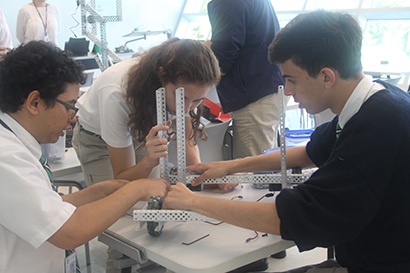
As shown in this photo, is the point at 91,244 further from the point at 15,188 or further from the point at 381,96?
the point at 381,96

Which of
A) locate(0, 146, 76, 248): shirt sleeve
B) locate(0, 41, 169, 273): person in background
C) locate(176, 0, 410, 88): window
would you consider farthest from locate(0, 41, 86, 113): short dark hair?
locate(176, 0, 410, 88): window

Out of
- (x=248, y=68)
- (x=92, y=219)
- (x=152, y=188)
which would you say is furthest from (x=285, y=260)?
(x=92, y=219)

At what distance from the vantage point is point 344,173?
0.88 m

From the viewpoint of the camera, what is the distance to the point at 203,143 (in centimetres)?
256

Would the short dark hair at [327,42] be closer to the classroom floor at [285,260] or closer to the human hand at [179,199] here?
the human hand at [179,199]

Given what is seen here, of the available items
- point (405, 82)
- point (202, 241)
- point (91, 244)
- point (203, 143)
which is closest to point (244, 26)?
point (203, 143)

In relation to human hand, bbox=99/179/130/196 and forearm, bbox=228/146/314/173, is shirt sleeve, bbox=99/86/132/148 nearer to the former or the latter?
human hand, bbox=99/179/130/196

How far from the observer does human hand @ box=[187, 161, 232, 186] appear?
1.40 metres

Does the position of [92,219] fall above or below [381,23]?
below

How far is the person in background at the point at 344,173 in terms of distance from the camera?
0.86 m

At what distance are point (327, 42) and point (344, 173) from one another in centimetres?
39

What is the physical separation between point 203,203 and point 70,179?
1322 mm

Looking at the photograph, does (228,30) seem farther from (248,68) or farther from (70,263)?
(70,263)

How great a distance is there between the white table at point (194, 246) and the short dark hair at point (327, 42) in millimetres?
547
